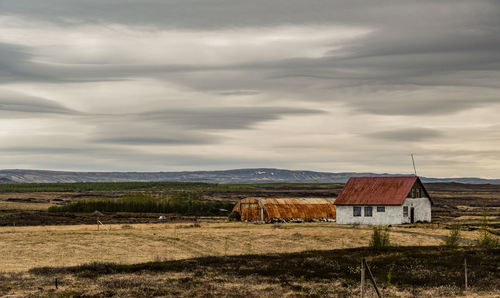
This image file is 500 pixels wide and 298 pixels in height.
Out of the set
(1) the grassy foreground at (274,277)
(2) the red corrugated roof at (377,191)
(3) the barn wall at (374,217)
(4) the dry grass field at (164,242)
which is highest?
(2) the red corrugated roof at (377,191)

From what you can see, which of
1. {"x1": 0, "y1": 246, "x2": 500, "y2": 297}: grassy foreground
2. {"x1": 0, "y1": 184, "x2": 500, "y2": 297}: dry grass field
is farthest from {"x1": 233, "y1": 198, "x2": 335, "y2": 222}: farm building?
{"x1": 0, "y1": 246, "x2": 500, "y2": 297}: grassy foreground

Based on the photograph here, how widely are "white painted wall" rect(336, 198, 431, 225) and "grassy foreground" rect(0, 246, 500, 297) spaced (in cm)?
2877

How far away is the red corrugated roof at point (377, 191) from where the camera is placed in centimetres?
7106

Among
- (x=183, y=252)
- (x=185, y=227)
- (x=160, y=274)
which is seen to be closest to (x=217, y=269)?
(x=160, y=274)

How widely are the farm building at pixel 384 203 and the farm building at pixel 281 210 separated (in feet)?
24.7

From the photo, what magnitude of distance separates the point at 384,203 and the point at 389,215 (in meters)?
1.63

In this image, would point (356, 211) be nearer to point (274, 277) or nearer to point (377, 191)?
point (377, 191)

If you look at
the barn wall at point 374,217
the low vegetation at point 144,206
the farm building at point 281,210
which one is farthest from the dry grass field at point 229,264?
the low vegetation at point 144,206

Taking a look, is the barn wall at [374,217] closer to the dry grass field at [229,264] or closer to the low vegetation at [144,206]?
the dry grass field at [229,264]

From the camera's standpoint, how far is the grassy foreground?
90.2 feet

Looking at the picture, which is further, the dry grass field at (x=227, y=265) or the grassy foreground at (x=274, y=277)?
the dry grass field at (x=227, y=265)

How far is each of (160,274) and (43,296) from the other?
8.03m

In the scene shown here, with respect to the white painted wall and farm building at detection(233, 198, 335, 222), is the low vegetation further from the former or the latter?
the white painted wall

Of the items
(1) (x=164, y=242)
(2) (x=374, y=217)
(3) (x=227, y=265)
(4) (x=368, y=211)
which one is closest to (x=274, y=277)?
(3) (x=227, y=265)
